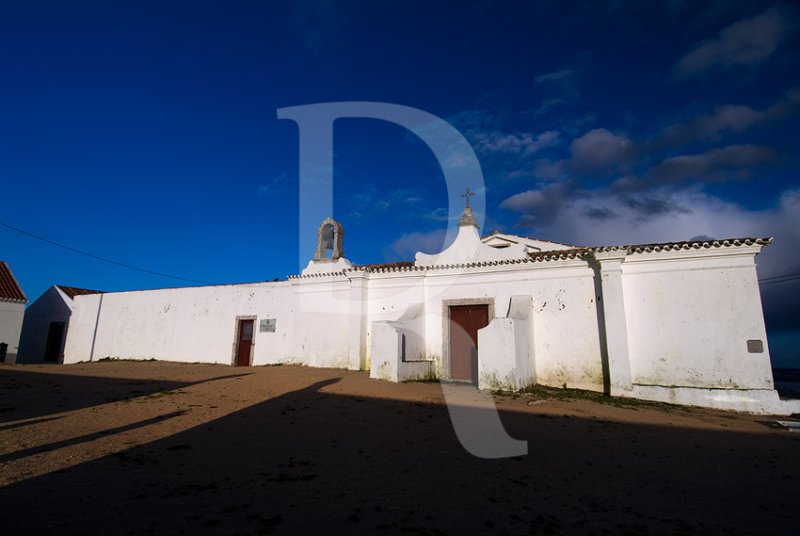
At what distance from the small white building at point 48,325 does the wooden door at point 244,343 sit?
11.5 meters

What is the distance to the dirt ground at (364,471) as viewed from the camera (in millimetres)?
3066

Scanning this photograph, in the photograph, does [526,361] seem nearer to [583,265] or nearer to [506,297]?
[506,297]

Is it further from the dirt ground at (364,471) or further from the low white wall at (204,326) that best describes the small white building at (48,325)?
the dirt ground at (364,471)

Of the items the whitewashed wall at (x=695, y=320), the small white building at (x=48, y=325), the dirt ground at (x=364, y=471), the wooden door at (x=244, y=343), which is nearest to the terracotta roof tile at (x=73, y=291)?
the small white building at (x=48, y=325)

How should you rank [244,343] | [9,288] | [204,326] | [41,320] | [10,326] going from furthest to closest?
[41,320] → [9,288] → [10,326] → [204,326] → [244,343]

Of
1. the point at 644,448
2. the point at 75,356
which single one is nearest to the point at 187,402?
the point at 644,448

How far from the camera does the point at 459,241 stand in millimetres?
12711

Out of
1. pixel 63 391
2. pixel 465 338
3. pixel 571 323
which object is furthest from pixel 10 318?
pixel 571 323

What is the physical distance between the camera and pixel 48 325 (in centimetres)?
2141

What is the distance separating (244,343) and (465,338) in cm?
893

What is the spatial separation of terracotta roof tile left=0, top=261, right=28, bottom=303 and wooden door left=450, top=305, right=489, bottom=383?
21134mm

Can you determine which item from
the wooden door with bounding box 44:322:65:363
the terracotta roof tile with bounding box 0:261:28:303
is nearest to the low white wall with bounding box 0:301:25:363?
the terracotta roof tile with bounding box 0:261:28:303

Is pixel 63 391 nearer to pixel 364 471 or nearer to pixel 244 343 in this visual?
pixel 364 471

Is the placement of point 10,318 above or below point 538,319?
above
